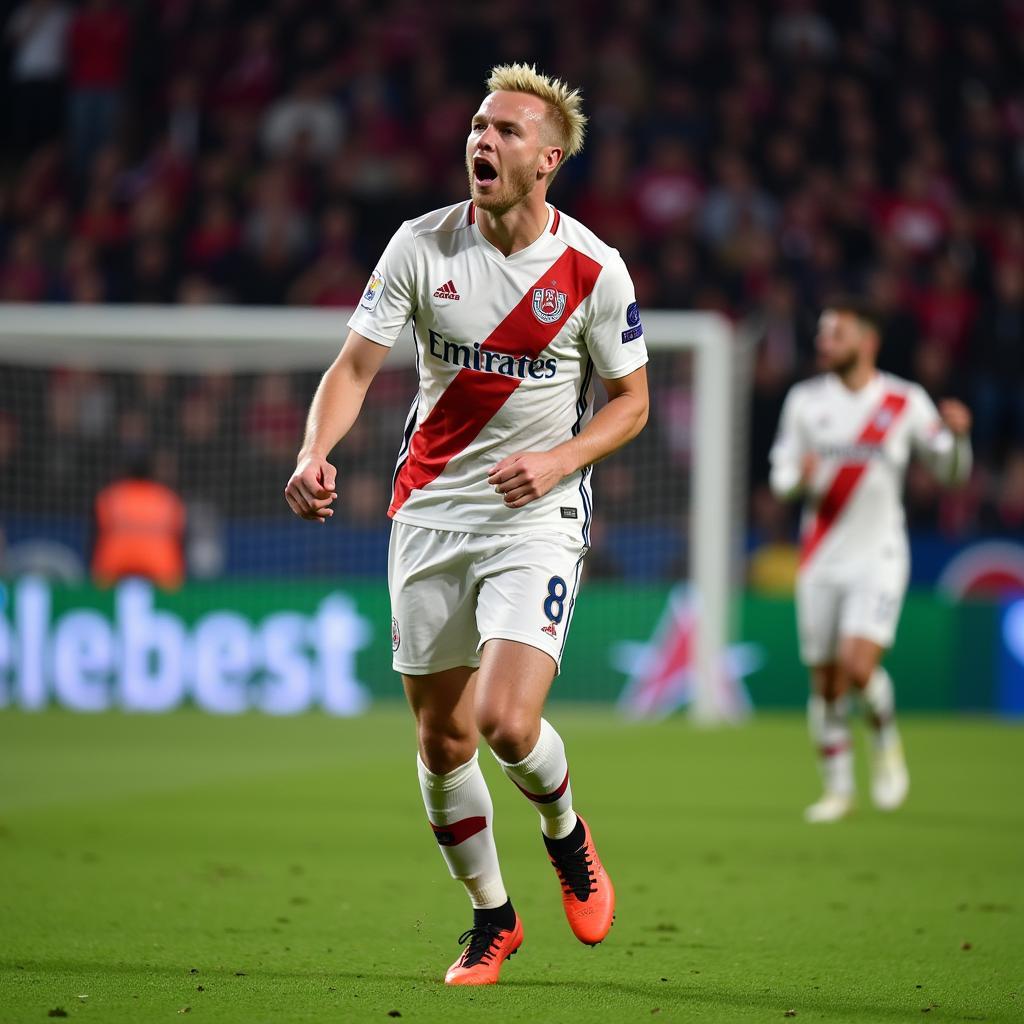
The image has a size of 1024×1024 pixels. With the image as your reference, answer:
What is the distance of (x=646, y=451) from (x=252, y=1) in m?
8.34

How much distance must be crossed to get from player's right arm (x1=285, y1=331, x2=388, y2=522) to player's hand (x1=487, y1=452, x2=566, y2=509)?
41cm

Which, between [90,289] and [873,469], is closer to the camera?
[873,469]

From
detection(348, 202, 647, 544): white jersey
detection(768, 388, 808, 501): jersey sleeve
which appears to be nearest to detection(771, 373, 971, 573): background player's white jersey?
detection(768, 388, 808, 501): jersey sleeve

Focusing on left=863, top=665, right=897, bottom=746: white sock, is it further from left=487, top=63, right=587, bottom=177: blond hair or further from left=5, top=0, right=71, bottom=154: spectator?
left=5, top=0, right=71, bottom=154: spectator

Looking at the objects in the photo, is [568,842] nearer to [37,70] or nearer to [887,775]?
[887,775]

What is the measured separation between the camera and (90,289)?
1708 centimetres

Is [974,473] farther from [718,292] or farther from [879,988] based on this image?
[879,988]

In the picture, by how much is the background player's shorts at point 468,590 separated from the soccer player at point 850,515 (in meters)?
4.42

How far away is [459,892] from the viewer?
6363mm

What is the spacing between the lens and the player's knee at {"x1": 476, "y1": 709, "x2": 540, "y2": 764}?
182 inches

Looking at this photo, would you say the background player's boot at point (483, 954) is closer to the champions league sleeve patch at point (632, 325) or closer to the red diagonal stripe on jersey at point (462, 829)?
the red diagonal stripe on jersey at point (462, 829)

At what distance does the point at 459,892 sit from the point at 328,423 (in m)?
2.25

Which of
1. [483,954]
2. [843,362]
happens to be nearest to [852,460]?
[843,362]

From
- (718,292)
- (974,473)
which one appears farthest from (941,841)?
(718,292)
